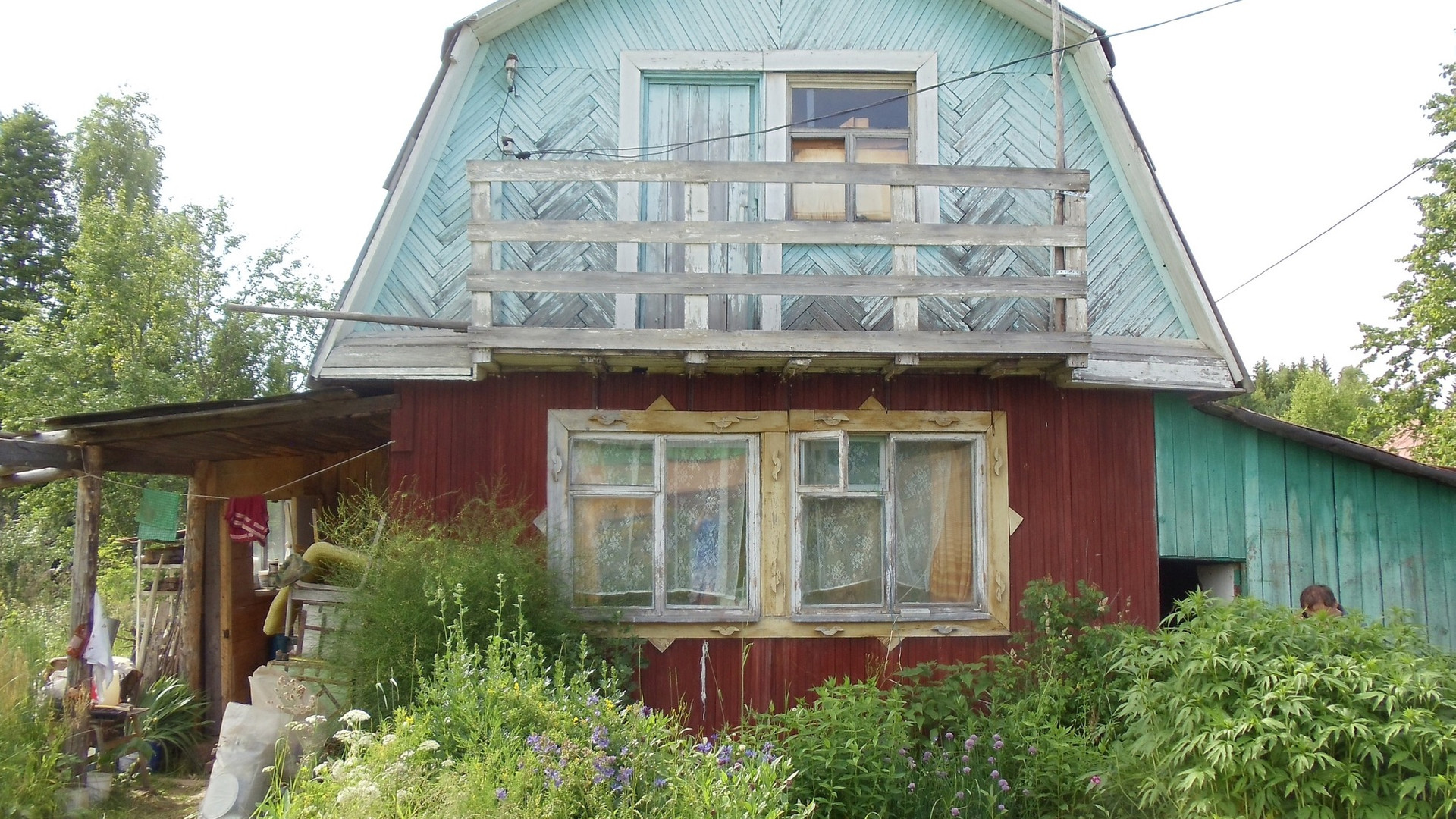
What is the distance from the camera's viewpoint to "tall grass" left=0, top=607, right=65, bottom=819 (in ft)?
18.5

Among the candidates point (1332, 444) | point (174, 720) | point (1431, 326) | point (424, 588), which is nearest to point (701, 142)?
point (424, 588)

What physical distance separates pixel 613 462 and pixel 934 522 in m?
2.51

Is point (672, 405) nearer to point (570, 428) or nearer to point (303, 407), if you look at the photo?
point (570, 428)

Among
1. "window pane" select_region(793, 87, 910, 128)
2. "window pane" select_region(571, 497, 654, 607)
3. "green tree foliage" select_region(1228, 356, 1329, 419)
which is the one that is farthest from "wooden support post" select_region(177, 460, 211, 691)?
"green tree foliage" select_region(1228, 356, 1329, 419)

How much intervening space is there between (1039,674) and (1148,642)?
0.93 meters

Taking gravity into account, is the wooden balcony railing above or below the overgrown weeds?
above

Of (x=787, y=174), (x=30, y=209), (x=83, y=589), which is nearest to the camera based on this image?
(x=787, y=174)

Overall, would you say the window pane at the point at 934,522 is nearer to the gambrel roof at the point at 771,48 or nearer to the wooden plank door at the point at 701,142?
the gambrel roof at the point at 771,48

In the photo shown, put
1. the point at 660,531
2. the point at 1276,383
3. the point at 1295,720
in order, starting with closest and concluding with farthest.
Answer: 1. the point at 1295,720
2. the point at 660,531
3. the point at 1276,383

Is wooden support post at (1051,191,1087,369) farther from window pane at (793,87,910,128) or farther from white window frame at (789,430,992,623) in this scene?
window pane at (793,87,910,128)

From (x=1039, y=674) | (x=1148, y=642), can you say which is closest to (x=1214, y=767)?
(x=1148, y=642)

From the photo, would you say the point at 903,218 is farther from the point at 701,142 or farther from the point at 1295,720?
the point at 1295,720

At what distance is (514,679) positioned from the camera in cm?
468

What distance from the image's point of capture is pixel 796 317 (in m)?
7.14
